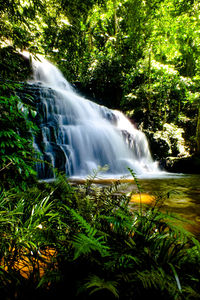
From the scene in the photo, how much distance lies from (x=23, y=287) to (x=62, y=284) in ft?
0.79

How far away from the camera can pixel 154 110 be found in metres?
14.1

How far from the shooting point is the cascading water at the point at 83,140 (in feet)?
24.1

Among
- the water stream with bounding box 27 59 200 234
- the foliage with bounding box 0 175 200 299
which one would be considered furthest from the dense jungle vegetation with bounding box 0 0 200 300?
the water stream with bounding box 27 59 200 234

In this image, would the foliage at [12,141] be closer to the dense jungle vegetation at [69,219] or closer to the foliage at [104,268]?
the dense jungle vegetation at [69,219]

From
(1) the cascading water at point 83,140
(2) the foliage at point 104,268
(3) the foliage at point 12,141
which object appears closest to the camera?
(2) the foliage at point 104,268

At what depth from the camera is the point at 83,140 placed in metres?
8.93

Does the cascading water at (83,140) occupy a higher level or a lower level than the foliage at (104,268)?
higher

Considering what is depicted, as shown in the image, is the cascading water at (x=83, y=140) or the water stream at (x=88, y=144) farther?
the cascading water at (x=83, y=140)

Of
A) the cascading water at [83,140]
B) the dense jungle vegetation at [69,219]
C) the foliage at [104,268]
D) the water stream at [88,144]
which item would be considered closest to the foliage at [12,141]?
the dense jungle vegetation at [69,219]

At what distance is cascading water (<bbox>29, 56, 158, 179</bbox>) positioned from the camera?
7348 mm

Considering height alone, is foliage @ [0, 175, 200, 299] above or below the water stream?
below

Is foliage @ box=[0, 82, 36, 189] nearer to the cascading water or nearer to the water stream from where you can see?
the water stream

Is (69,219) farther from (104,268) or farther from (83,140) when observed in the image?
(83,140)

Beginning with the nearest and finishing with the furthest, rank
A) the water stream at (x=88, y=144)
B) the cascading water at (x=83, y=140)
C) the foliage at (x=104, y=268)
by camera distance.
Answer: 1. the foliage at (x=104, y=268)
2. the water stream at (x=88, y=144)
3. the cascading water at (x=83, y=140)
